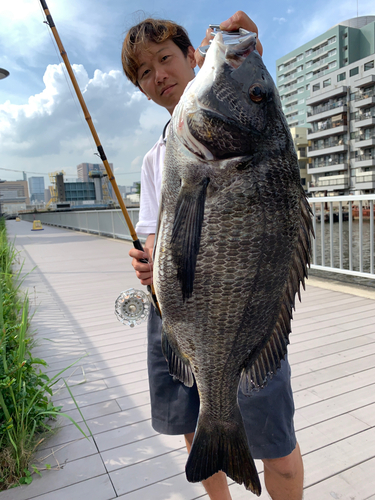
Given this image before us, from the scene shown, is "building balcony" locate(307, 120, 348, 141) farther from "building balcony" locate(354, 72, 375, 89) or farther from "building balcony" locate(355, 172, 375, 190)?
"building balcony" locate(355, 172, 375, 190)

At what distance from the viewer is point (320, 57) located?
87.8 metres

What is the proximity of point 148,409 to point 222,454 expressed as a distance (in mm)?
1617

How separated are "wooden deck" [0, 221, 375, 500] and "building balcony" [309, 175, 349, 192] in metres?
64.0

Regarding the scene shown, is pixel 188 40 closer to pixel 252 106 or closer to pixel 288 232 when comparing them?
pixel 252 106

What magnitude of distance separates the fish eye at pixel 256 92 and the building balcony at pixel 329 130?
228 ft

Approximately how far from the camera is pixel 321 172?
68188 millimetres

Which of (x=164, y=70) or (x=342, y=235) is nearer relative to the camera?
(x=164, y=70)

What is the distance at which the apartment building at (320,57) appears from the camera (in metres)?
81.5

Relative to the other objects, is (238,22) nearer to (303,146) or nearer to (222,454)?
(222,454)

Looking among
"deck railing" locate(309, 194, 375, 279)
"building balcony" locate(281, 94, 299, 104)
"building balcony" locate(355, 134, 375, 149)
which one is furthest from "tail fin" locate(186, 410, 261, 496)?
"building balcony" locate(281, 94, 299, 104)

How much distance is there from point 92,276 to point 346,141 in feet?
215

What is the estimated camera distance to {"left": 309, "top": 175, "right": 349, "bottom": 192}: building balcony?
62688 mm

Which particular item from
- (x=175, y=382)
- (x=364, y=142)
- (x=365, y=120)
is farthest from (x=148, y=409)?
(x=365, y=120)

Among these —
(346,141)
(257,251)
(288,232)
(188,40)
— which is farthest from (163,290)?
(346,141)
